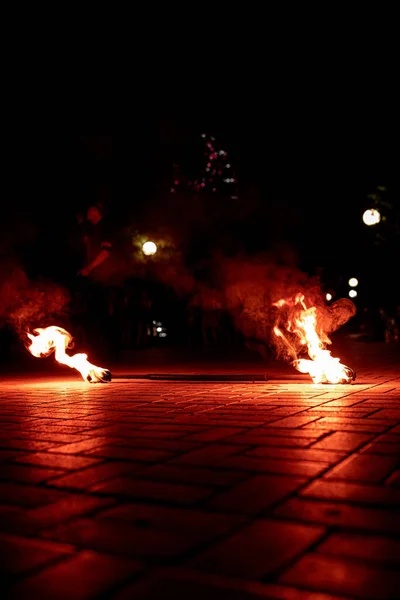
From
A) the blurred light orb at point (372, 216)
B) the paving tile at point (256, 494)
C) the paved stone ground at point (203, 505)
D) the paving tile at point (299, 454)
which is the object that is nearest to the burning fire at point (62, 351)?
the paved stone ground at point (203, 505)

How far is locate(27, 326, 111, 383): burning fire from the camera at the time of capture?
8.01 metres

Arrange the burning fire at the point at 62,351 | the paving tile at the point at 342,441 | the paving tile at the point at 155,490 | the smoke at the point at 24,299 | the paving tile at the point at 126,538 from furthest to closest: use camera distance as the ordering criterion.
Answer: the smoke at the point at 24,299, the burning fire at the point at 62,351, the paving tile at the point at 342,441, the paving tile at the point at 155,490, the paving tile at the point at 126,538

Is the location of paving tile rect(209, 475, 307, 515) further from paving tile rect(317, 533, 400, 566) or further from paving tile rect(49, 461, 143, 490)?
paving tile rect(49, 461, 143, 490)

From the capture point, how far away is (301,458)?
10.6 ft

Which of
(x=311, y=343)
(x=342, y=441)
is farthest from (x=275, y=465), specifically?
(x=311, y=343)

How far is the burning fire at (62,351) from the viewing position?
8.01 metres

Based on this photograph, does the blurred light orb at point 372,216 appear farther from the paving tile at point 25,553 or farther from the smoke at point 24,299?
the paving tile at point 25,553

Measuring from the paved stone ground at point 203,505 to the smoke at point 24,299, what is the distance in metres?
5.05

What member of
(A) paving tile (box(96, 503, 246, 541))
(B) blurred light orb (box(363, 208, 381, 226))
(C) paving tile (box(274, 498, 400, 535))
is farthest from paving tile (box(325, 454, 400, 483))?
(B) blurred light orb (box(363, 208, 381, 226))

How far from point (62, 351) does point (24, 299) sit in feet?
6.98

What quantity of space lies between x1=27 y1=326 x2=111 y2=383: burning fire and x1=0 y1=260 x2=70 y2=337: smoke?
46.8 inches

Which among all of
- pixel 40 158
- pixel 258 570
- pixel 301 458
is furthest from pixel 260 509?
pixel 40 158

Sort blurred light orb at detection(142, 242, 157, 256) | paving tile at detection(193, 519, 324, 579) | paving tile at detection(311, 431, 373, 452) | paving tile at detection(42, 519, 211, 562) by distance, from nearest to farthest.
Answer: paving tile at detection(193, 519, 324, 579)
paving tile at detection(42, 519, 211, 562)
paving tile at detection(311, 431, 373, 452)
blurred light orb at detection(142, 242, 157, 256)

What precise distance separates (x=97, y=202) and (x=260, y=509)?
9576mm
